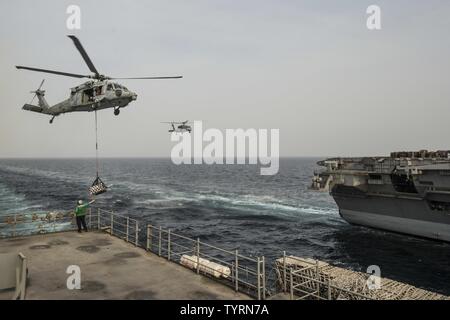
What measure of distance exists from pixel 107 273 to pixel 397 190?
29.3 m

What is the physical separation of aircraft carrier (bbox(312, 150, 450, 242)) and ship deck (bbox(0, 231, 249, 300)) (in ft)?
81.8

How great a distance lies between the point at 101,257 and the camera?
15102mm

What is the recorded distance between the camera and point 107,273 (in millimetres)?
13070

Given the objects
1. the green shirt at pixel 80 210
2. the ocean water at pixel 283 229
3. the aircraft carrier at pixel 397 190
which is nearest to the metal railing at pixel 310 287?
the green shirt at pixel 80 210

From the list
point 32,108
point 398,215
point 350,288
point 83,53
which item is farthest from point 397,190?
point 32,108

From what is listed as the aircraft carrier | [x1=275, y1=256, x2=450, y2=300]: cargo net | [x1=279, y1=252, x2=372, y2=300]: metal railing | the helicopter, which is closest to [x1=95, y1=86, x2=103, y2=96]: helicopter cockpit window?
the helicopter

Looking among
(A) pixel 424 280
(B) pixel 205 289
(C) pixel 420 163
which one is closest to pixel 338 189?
(C) pixel 420 163

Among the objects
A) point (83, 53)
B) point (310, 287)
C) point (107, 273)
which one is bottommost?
point (310, 287)

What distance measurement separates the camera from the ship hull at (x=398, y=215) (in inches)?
1255

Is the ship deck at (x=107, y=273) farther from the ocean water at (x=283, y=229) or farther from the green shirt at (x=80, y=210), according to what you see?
the ocean water at (x=283, y=229)

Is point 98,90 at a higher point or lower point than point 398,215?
higher

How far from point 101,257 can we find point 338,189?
30.6 metres

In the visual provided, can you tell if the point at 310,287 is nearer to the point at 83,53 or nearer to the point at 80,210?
the point at 80,210

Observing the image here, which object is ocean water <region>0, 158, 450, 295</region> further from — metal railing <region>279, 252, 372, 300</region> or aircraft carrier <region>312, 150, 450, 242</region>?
metal railing <region>279, 252, 372, 300</region>
